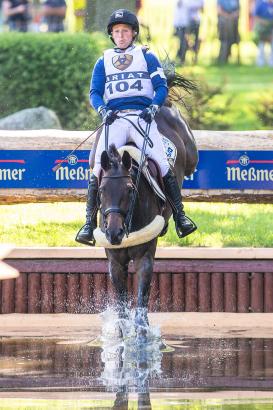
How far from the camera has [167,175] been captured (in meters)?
11.3

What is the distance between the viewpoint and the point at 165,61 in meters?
13.0

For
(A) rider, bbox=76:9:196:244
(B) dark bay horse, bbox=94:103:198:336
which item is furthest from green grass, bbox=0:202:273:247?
(A) rider, bbox=76:9:196:244

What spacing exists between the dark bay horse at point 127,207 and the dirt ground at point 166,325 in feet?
2.32

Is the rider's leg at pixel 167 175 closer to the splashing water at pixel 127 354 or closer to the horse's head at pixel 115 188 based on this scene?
the horse's head at pixel 115 188

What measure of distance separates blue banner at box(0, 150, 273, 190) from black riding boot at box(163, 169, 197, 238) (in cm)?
232

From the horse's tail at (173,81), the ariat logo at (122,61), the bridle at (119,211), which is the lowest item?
the bridle at (119,211)

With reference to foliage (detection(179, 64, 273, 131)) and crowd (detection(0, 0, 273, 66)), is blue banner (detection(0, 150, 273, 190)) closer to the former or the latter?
foliage (detection(179, 64, 273, 131))

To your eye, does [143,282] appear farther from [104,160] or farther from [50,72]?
[50,72]

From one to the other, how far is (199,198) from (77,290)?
1.81 m

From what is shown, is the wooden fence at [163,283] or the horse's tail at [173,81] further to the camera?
the horse's tail at [173,81]

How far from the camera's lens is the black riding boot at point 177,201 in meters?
11.3

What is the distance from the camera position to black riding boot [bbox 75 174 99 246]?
36.2ft

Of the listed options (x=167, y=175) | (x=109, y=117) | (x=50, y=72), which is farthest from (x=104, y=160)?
(x=50, y=72)

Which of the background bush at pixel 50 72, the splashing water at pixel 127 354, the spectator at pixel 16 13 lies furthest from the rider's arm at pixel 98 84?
the spectator at pixel 16 13
